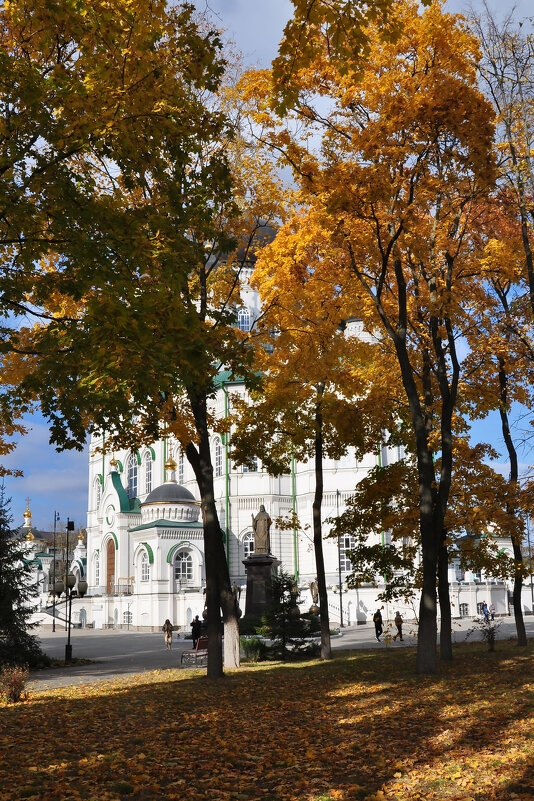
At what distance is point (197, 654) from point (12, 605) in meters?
5.12

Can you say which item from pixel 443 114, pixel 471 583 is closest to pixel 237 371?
pixel 443 114

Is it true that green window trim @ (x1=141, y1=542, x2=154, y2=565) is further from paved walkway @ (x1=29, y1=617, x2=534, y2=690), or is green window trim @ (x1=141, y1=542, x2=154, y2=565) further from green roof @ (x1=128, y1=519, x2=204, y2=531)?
paved walkway @ (x1=29, y1=617, x2=534, y2=690)

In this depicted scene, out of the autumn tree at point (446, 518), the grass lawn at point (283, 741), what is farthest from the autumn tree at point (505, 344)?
the grass lawn at point (283, 741)

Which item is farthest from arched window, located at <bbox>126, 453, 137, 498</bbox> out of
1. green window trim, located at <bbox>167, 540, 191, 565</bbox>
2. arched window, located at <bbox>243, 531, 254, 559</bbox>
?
green window trim, located at <bbox>167, 540, 191, 565</bbox>

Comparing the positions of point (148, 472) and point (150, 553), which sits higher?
point (148, 472)

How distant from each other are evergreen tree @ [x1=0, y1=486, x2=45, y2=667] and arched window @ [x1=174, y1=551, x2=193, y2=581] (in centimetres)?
2616

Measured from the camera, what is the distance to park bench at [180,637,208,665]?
71.3ft

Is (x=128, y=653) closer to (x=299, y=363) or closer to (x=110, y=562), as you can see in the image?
(x=299, y=363)

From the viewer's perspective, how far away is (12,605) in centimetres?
2158

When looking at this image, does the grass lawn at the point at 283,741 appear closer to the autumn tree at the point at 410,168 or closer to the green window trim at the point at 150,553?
A: the autumn tree at the point at 410,168

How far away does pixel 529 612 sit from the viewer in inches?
2120

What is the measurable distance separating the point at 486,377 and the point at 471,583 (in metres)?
31.1

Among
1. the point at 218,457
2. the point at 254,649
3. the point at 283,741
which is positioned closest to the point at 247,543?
the point at 218,457

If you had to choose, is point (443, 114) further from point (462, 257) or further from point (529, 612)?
point (529, 612)
